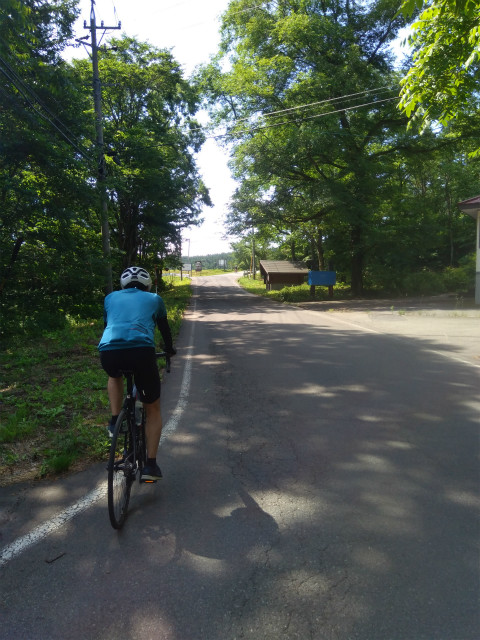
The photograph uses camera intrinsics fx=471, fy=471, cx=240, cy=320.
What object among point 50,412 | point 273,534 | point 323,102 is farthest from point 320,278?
point 273,534

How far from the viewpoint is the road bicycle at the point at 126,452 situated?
3393mm

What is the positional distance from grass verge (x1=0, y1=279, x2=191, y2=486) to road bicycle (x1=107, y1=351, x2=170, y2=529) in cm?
108

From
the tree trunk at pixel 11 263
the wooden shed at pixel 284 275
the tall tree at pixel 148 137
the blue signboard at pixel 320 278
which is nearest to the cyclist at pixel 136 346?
the tree trunk at pixel 11 263

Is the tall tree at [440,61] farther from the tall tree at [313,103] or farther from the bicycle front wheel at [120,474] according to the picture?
the tall tree at [313,103]

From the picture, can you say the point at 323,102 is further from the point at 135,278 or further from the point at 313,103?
the point at 135,278

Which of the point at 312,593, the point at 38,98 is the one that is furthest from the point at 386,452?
the point at 38,98

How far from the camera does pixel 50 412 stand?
248 inches

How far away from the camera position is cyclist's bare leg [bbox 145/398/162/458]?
12.8 feet

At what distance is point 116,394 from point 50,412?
2.99m

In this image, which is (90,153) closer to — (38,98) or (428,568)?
(38,98)

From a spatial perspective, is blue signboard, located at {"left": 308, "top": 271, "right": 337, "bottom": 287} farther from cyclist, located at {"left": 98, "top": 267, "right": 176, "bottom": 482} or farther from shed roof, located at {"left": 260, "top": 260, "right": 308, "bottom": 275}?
cyclist, located at {"left": 98, "top": 267, "right": 176, "bottom": 482}

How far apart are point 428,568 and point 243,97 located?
27463mm

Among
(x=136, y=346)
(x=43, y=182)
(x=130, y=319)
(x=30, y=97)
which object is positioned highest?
(x=30, y=97)

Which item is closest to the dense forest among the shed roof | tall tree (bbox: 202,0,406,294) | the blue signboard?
tall tree (bbox: 202,0,406,294)
